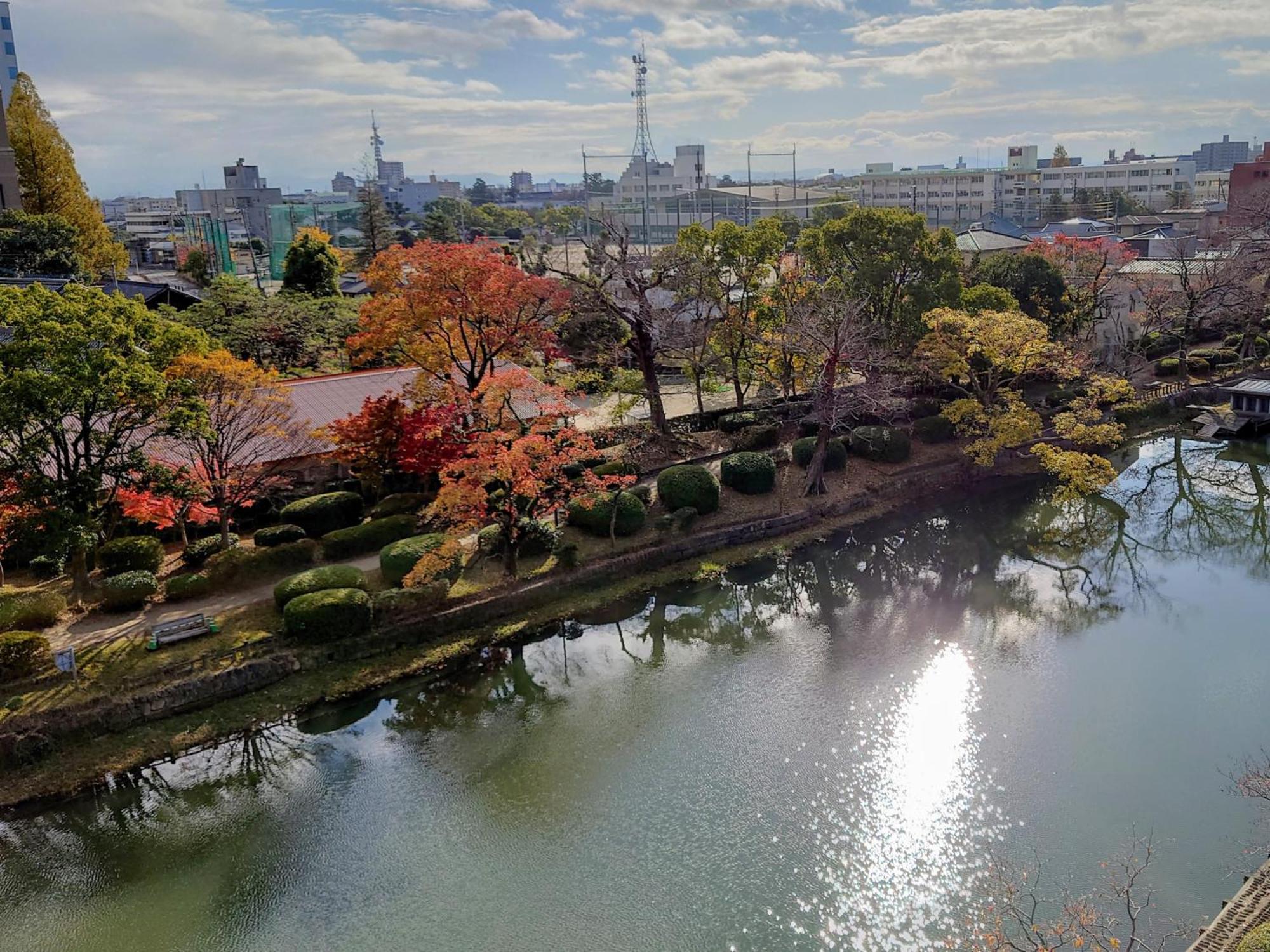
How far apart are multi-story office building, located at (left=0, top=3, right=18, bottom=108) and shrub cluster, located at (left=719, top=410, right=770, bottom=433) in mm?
55397

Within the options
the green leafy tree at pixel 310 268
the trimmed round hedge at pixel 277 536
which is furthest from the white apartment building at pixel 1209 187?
the trimmed round hedge at pixel 277 536

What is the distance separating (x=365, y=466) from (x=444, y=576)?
4.09 metres

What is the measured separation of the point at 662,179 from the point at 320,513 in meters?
83.6

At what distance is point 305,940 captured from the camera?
9586mm

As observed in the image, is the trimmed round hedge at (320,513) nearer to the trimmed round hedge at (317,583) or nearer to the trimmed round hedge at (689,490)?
the trimmed round hedge at (317,583)

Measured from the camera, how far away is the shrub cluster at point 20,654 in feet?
42.7

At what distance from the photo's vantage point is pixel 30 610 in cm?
1416

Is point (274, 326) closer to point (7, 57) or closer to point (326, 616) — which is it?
point (326, 616)

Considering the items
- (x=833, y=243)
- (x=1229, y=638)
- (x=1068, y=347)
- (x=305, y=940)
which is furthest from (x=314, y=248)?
(x=1229, y=638)

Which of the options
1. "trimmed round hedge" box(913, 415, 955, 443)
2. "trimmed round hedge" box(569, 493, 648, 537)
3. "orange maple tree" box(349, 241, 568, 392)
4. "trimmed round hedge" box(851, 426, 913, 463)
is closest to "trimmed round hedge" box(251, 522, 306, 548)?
"orange maple tree" box(349, 241, 568, 392)

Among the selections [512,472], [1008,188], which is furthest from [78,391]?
[1008,188]

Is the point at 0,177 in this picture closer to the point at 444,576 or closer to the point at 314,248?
the point at 314,248

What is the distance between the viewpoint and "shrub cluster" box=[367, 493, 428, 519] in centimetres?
1878

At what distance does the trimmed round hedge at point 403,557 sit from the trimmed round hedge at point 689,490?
5329mm
